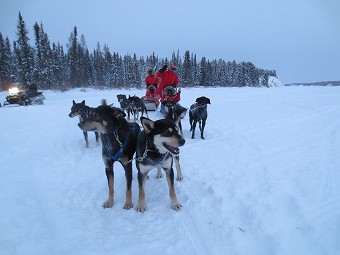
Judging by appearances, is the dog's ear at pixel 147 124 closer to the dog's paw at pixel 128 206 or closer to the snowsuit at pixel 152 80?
the dog's paw at pixel 128 206

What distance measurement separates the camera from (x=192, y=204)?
3.17m

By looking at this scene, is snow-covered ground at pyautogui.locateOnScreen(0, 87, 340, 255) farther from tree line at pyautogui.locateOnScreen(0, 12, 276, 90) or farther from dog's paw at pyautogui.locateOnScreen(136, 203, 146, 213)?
tree line at pyautogui.locateOnScreen(0, 12, 276, 90)

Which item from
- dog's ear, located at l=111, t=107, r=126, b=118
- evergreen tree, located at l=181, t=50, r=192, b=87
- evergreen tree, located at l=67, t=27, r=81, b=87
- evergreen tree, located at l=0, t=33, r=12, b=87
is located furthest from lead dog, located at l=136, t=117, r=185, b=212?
evergreen tree, located at l=181, t=50, r=192, b=87

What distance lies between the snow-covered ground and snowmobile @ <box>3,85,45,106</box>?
1162 cm

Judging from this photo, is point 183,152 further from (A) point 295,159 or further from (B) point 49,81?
(B) point 49,81

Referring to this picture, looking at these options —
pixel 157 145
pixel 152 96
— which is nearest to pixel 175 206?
pixel 157 145

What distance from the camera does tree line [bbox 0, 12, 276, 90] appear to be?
3259 centimetres

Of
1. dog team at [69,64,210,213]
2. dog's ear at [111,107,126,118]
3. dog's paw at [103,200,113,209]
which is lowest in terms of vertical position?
dog's paw at [103,200,113,209]

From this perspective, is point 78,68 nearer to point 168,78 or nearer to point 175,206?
point 168,78

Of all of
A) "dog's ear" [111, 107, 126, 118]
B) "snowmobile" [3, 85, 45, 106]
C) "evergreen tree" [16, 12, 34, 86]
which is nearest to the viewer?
"dog's ear" [111, 107, 126, 118]

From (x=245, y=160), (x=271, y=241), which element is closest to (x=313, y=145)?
(x=245, y=160)

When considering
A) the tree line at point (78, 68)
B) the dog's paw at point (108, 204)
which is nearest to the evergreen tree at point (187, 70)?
the tree line at point (78, 68)

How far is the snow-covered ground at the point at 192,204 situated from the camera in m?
2.42

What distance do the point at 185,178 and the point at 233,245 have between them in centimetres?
170
